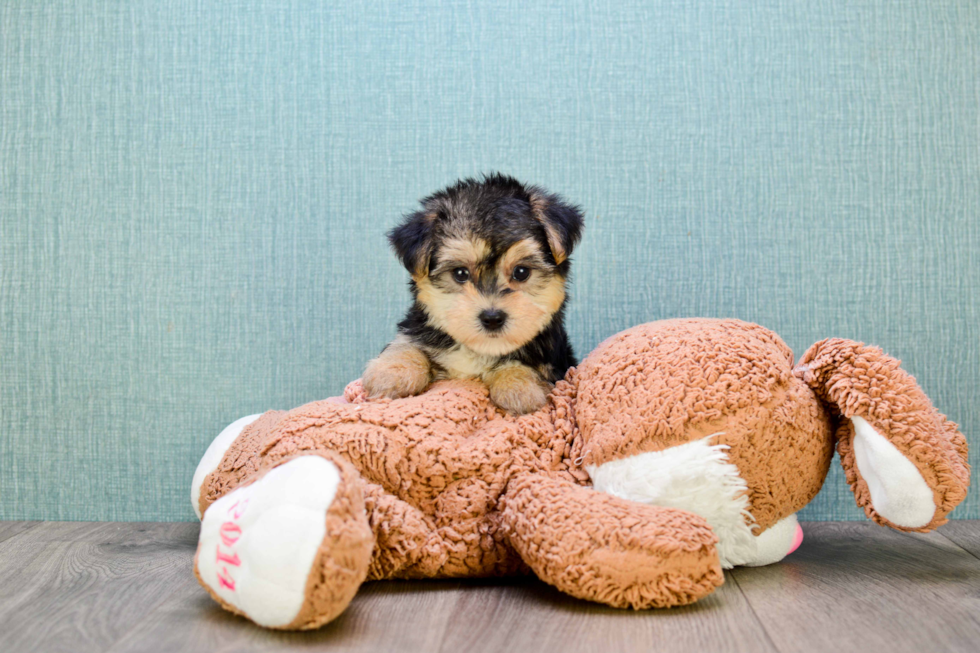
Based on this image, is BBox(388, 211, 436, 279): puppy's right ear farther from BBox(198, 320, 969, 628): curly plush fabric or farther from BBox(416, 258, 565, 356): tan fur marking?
BBox(198, 320, 969, 628): curly plush fabric

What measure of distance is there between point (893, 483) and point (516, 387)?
1019 millimetres

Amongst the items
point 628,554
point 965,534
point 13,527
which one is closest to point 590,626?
point 628,554

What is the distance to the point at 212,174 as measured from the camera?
306 cm

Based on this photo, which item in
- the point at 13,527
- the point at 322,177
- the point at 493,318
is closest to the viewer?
the point at 493,318

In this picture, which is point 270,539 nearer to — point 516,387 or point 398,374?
point 398,374

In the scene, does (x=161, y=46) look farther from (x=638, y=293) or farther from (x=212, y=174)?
(x=638, y=293)

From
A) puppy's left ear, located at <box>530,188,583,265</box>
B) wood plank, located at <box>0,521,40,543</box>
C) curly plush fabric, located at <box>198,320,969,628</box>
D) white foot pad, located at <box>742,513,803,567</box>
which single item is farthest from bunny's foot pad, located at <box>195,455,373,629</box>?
wood plank, located at <box>0,521,40,543</box>

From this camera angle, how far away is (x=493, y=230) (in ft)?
7.32

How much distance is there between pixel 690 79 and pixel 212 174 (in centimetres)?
192

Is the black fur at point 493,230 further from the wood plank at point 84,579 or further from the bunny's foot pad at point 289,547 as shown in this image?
the wood plank at point 84,579

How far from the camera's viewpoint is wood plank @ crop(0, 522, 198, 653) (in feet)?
5.88

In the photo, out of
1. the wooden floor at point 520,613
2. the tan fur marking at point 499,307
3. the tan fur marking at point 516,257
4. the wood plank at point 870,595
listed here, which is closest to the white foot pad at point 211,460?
the wooden floor at point 520,613

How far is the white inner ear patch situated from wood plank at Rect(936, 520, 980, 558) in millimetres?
672

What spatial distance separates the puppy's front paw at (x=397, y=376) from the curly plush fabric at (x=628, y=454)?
0.24 ft
